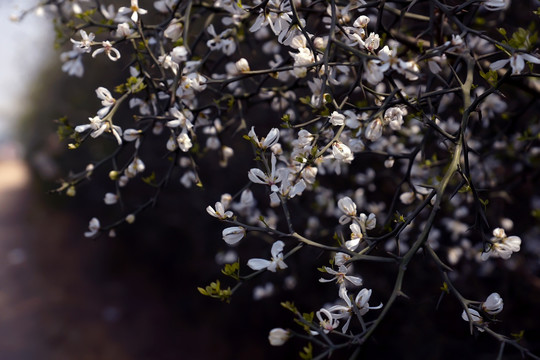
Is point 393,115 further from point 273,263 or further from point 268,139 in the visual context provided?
point 273,263

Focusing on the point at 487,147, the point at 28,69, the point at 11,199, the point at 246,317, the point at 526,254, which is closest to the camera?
the point at 487,147

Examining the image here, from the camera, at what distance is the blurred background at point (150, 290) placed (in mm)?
4223

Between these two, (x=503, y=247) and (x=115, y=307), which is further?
(x=115, y=307)

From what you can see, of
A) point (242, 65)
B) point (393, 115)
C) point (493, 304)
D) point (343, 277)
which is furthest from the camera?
point (242, 65)

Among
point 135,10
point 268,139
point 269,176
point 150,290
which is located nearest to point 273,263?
point 269,176

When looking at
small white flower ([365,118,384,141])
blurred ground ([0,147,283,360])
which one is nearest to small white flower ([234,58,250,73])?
small white flower ([365,118,384,141])

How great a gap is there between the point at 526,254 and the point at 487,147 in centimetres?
97

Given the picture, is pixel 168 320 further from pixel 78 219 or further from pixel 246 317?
pixel 78 219

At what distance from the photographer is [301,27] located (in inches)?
67.4

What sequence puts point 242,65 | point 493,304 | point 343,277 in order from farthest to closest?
point 242,65 → point 343,277 → point 493,304

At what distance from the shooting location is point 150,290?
8.65m

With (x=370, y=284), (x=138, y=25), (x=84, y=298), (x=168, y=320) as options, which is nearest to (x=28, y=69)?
(x=84, y=298)

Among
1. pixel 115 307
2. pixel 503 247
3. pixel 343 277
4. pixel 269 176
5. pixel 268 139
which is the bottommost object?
pixel 115 307

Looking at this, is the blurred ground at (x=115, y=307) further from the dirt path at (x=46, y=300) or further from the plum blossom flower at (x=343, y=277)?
the plum blossom flower at (x=343, y=277)
